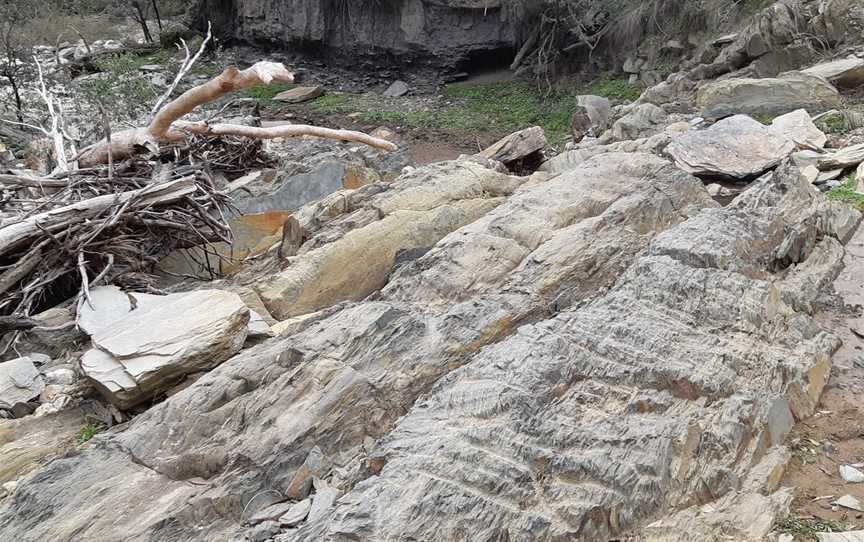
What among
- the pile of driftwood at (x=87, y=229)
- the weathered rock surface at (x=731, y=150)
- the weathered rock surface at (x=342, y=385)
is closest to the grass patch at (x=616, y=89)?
the weathered rock surface at (x=731, y=150)

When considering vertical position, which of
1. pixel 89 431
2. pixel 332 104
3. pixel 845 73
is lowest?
pixel 332 104

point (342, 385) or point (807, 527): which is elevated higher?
point (342, 385)

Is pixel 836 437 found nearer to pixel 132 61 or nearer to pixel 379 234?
pixel 379 234

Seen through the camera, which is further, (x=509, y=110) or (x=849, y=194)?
(x=509, y=110)

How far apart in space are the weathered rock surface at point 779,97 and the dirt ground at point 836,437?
5.22m

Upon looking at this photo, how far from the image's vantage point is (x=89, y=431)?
4.11 metres

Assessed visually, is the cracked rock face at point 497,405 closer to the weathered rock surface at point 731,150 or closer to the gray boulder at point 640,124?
the weathered rock surface at point 731,150

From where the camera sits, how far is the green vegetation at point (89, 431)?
4.06 m

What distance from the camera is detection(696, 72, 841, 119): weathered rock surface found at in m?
9.57

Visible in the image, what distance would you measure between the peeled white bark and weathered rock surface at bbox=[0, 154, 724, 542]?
2.63m

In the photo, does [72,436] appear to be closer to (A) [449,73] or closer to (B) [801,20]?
(B) [801,20]

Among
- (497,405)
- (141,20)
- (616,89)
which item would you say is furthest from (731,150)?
(141,20)

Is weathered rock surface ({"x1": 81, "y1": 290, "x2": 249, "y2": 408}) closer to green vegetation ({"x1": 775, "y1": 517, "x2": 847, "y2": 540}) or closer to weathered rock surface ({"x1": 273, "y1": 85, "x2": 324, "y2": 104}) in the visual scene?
green vegetation ({"x1": 775, "y1": 517, "x2": 847, "y2": 540})

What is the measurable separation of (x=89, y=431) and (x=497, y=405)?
2359 millimetres
